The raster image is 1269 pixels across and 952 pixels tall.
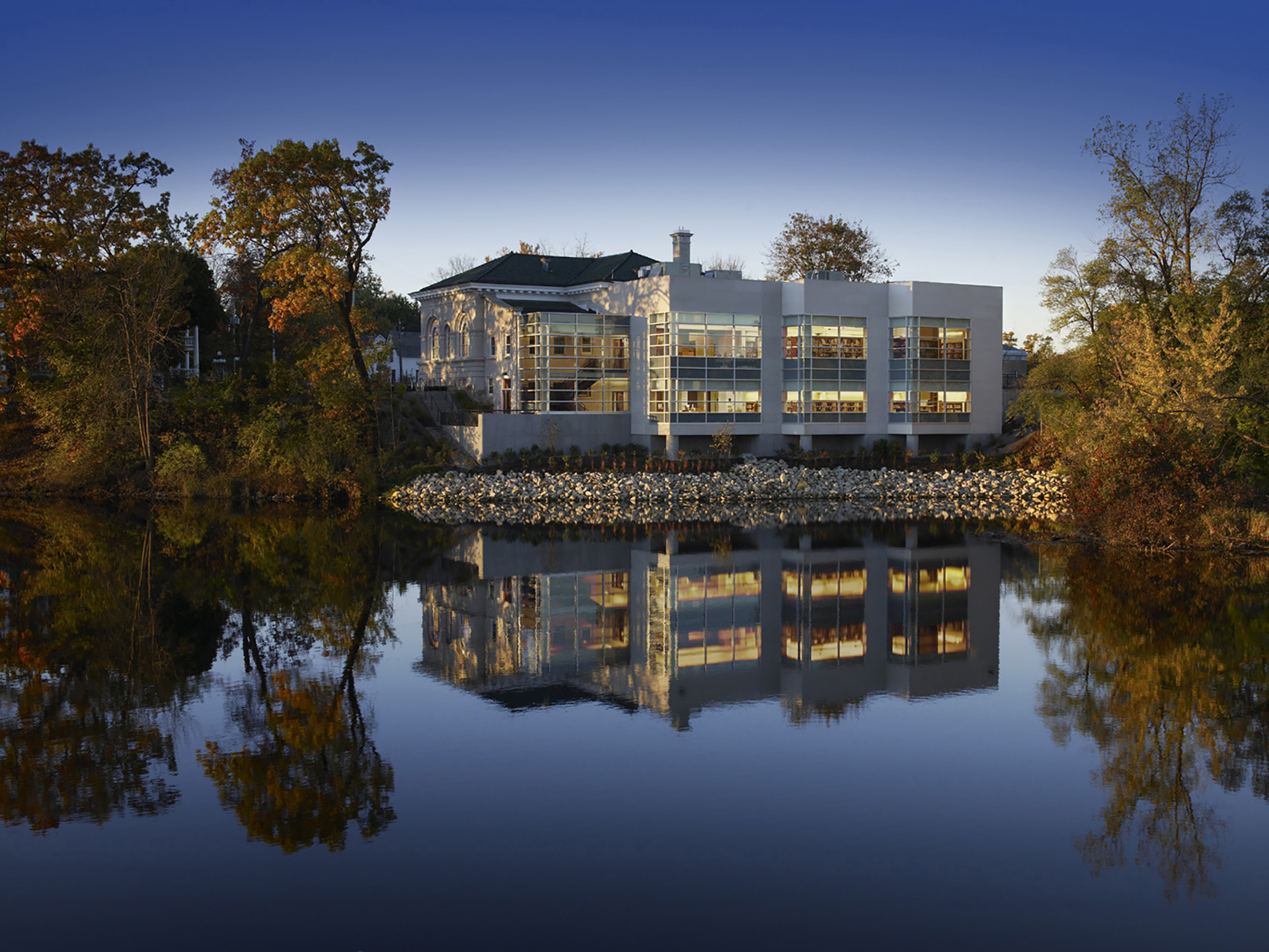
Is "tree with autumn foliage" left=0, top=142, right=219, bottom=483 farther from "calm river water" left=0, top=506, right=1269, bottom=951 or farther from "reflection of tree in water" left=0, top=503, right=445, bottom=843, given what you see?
"calm river water" left=0, top=506, right=1269, bottom=951

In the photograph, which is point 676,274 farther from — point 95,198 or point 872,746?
point 872,746

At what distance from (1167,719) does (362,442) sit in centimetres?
3426

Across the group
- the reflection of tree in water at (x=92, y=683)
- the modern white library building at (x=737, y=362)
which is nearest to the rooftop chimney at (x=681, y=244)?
the modern white library building at (x=737, y=362)

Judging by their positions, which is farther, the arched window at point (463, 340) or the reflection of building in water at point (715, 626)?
the arched window at point (463, 340)

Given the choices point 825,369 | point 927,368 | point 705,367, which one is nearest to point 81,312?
point 705,367

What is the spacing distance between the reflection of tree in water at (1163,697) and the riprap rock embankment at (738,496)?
15.1 meters

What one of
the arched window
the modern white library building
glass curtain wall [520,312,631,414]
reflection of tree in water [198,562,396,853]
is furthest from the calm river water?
the arched window

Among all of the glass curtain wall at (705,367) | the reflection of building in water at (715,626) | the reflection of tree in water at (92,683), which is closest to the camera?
the reflection of tree in water at (92,683)

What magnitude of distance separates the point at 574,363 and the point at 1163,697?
3571cm

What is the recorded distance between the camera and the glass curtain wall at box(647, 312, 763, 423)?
147 ft

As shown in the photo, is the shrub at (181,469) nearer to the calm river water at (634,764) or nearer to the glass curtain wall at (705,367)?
the glass curtain wall at (705,367)

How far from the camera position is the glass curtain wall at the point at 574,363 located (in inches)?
1805

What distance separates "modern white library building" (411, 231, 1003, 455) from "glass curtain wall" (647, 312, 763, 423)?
59mm

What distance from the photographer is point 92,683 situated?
13.0 metres
